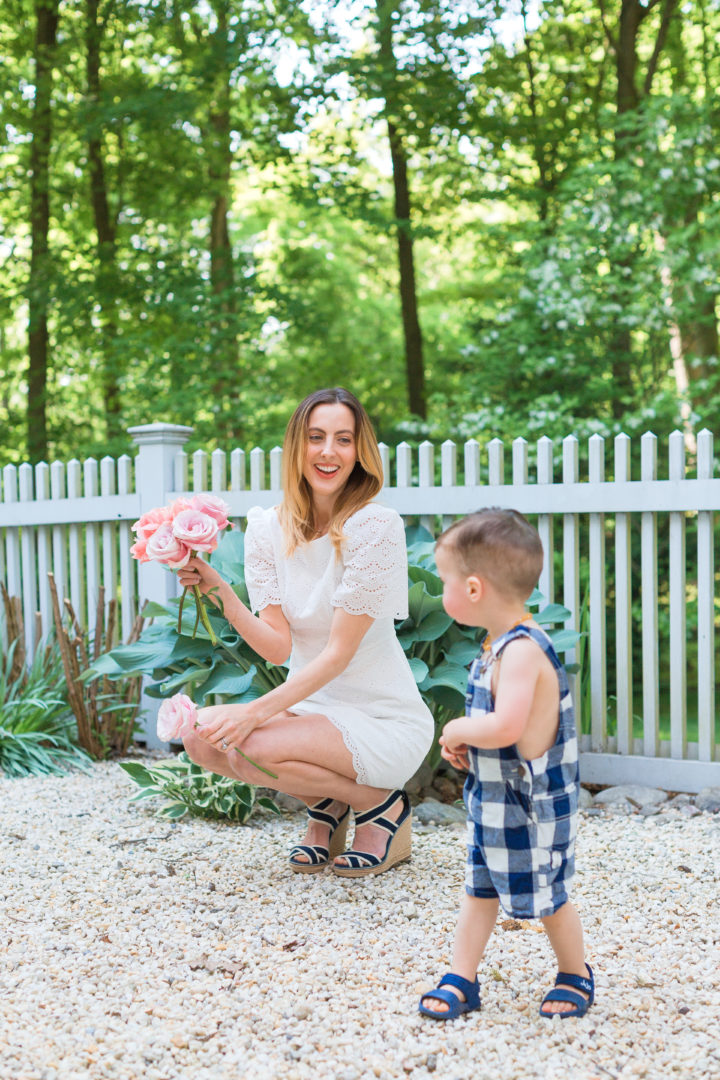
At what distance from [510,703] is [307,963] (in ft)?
2.95

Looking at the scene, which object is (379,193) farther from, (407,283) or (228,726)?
(228,726)

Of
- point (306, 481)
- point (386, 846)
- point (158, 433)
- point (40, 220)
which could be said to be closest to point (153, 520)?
point (306, 481)

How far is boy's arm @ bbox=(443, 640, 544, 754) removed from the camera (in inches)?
70.5

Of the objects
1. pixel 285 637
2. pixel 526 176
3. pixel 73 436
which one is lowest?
pixel 285 637

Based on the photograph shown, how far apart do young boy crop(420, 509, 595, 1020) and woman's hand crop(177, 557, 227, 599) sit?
2.89ft

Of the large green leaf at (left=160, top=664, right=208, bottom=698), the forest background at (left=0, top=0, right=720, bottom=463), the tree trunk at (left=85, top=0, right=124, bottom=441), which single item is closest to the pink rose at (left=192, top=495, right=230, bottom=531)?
the large green leaf at (left=160, top=664, right=208, bottom=698)

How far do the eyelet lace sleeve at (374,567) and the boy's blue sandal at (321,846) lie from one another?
69cm

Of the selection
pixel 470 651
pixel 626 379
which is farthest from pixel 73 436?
pixel 470 651

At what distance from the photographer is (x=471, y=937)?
1.95 metres

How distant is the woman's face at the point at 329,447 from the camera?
2.75m

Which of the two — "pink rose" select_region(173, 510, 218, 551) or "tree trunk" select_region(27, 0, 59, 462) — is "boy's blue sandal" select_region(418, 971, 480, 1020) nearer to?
"pink rose" select_region(173, 510, 218, 551)

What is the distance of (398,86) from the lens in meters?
9.27

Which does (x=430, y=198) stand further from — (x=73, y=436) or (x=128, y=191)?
(x=73, y=436)

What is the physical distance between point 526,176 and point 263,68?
10.3ft
